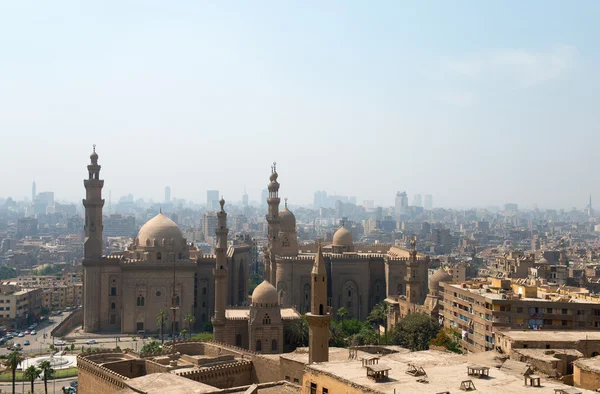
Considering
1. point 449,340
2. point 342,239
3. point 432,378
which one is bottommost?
point 449,340

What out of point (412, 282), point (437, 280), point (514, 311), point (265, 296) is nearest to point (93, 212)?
point (265, 296)

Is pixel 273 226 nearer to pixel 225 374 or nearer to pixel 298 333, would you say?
pixel 298 333

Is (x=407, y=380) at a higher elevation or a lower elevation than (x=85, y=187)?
lower

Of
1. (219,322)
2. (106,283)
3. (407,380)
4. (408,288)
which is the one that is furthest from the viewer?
(106,283)

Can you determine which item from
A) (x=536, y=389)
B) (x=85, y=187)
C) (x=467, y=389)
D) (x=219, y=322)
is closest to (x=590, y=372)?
(x=536, y=389)

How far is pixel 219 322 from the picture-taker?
144ft

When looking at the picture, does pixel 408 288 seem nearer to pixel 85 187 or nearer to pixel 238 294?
pixel 238 294

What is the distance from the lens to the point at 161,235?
2271 inches

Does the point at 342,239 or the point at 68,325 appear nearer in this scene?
the point at 68,325

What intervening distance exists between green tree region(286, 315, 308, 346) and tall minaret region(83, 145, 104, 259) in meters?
20.0

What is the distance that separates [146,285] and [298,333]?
1705 centimetres

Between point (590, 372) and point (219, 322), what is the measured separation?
→ 82.6ft

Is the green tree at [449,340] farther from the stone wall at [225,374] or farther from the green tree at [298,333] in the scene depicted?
the stone wall at [225,374]

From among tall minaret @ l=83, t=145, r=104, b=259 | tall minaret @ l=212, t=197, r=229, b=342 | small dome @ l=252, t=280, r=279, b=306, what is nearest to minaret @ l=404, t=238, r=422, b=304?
small dome @ l=252, t=280, r=279, b=306
